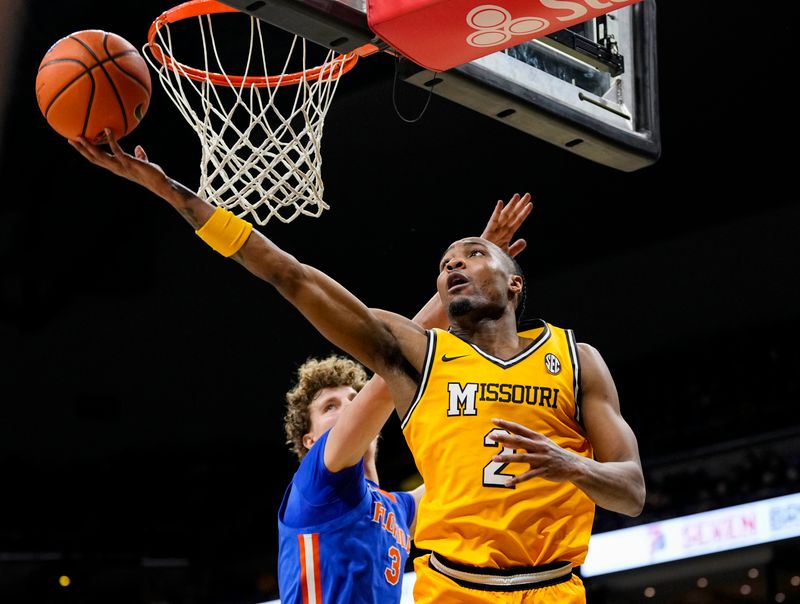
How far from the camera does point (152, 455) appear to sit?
1175 cm

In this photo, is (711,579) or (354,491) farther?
(711,579)

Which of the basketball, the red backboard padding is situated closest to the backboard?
the red backboard padding

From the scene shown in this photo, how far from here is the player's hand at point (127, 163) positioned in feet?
10.4

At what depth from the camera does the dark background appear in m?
8.84

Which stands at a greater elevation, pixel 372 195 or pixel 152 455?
pixel 372 195

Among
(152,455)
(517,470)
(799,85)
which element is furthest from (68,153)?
(517,470)

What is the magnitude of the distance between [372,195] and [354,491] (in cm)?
574

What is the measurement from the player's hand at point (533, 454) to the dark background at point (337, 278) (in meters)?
5.33

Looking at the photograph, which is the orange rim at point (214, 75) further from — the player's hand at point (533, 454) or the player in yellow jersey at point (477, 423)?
the player's hand at point (533, 454)

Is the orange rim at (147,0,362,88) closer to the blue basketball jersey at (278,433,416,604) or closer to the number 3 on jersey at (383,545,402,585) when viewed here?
the blue basketball jersey at (278,433,416,604)

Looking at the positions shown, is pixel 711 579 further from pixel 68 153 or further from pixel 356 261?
pixel 68 153

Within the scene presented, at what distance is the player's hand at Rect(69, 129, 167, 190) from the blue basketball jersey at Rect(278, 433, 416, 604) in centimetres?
120

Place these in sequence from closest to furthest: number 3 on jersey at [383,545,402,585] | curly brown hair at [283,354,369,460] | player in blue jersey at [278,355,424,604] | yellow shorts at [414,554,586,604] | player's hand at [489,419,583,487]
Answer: player's hand at [489,419,583,487] < yellow shorts at [414,554,586,604] < player in blue jersey at [278,355,424,604] < number 3 on jersey at [383,545,402,585] < curly brown hair at [283,354,369,460]

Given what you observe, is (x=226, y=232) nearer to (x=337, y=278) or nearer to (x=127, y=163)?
(x=127, y=163)
